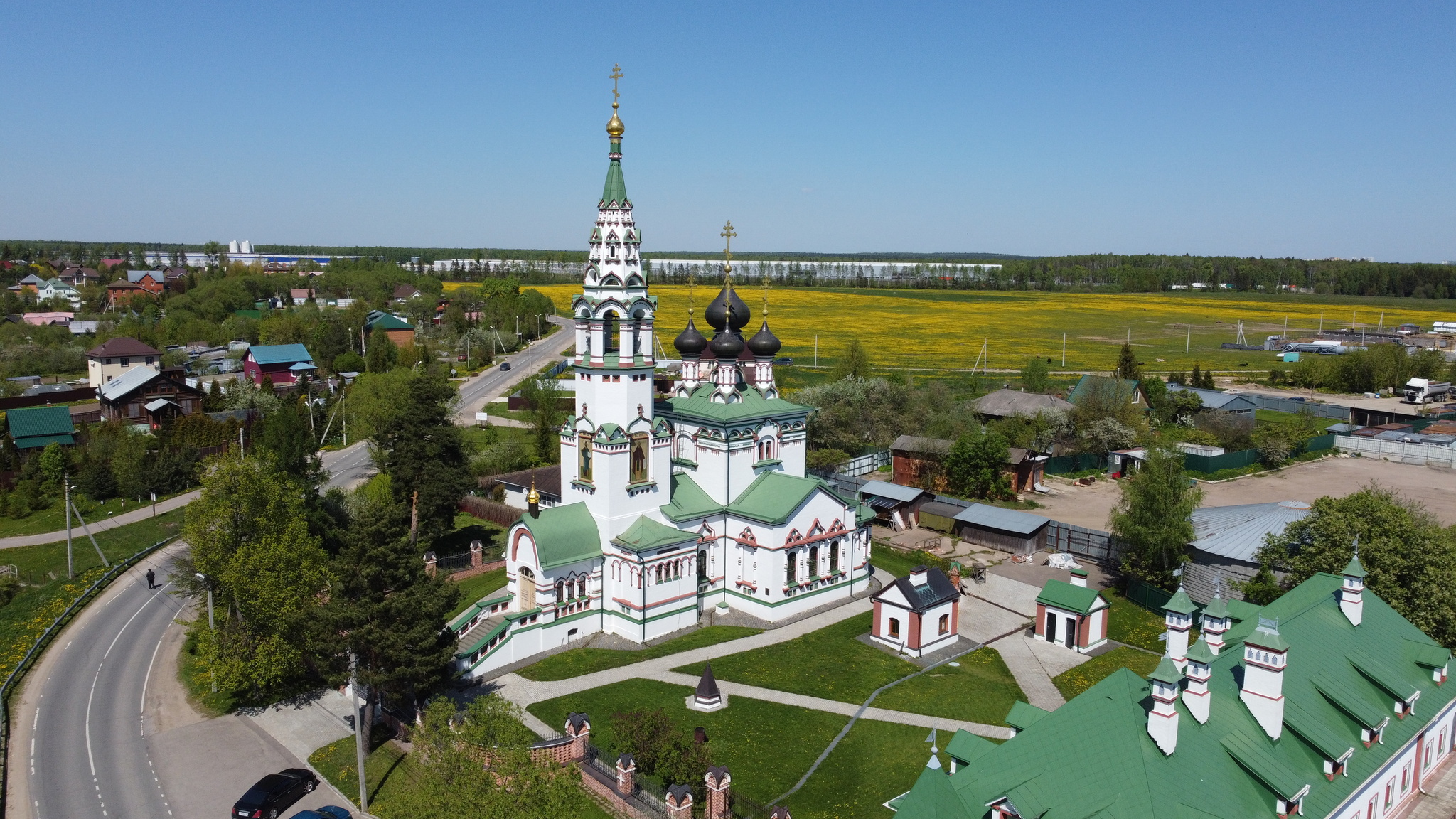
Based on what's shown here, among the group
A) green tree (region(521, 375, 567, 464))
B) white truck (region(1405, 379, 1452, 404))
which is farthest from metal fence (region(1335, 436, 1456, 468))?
green tree (region(521, 375, 567, 464))

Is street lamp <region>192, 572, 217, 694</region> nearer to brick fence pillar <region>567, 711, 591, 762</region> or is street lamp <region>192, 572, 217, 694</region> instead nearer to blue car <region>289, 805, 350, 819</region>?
blue car <region>289, 805, 350, 819</region>

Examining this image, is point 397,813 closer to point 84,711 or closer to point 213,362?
point 84,711

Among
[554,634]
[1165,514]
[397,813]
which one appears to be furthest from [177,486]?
[1165,514]

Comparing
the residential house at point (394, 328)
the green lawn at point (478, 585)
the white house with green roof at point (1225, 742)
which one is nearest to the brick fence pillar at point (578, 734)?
the white house with green roof at point (1225, 742)

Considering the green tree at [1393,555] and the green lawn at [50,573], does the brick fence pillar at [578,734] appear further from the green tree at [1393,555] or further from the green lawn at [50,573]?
the green tree at [1393,555]

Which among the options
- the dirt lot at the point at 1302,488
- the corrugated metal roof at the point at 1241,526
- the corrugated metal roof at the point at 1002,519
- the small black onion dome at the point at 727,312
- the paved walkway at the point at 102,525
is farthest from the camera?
the dirt lot at the point at 1302,488

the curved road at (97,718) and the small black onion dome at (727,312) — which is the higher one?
the small black onion dome at (727,312)

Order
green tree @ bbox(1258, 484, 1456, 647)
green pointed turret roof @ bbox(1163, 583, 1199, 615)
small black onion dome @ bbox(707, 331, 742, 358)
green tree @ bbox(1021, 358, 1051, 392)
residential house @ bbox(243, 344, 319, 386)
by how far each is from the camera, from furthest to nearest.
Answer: residential house @ bbox(243, 344, 319, 386) < green tree @ bbox(1021, 358, 1051, 392) < small black onion dome @ bbox(707, 331, 742, 358) < green tree @ bbox(1258, 484, 1456, 647) < green pointed turret roof @ bbox(1163, 583, 1199, 615)
